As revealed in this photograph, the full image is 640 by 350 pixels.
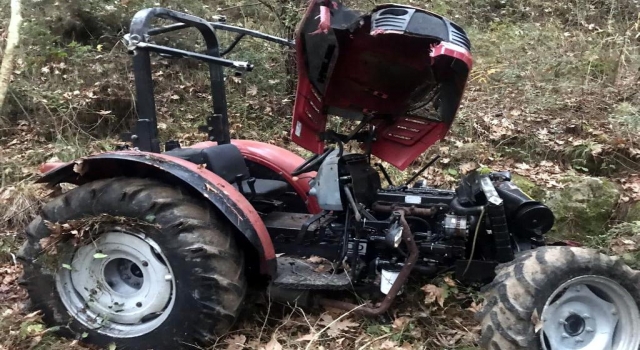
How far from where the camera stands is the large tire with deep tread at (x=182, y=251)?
3.28 metres

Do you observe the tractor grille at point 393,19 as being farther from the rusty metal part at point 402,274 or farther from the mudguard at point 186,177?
the mudguard at point 186,177

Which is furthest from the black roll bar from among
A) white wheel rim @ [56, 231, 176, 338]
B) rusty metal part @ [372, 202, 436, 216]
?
rusty metal part @ [372, 202, 436, 216]

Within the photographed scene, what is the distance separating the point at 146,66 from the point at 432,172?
12.4ft

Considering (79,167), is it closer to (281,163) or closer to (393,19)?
Answer: (281,163)


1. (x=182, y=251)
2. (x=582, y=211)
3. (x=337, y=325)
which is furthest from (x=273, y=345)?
(x=582, y=211)

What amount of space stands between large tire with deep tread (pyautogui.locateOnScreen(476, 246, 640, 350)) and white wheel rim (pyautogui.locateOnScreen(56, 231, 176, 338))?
1772 mm

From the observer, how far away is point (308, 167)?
4.13 metres

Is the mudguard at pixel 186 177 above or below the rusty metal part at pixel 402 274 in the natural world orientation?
above

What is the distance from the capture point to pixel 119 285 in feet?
12.0

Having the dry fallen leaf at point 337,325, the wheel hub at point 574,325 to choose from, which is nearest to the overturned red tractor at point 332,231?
the wheel hub at point 574,325

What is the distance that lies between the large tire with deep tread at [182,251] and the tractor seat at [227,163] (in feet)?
1.80

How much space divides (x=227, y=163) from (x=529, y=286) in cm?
215

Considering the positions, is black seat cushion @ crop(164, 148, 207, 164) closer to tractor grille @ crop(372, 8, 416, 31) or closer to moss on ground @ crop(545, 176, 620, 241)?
tractor grille @ crop(372, 8, 416, 31)

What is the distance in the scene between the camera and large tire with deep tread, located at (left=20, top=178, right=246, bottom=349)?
10.7 feet
